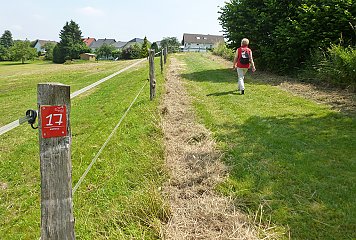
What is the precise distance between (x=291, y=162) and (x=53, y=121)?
3505mm

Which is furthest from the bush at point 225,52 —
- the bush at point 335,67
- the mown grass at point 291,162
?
the mown grass at point 291,162

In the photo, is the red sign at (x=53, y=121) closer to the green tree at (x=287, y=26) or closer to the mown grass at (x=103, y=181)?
the mown grass at (x=103, y=181)

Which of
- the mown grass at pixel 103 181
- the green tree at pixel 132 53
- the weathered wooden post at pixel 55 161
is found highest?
the green tree at pixel 132 53

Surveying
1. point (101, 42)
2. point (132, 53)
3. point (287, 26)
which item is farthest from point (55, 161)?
point (101, 42)

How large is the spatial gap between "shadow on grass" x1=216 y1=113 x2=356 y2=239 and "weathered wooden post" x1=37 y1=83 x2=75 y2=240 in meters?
2.01

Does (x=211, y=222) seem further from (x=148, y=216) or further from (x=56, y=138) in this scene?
(x=56, y=138)

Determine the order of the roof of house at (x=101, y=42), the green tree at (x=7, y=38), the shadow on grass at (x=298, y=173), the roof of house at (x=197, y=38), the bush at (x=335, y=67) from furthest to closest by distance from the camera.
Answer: the roof of house at (x=101, y=42) → the green tree at (x=7, y=38) → the roof of house at (x=197, y=38) → the bush at (x=335, y=67) → the shadow on grass at (x=298, y=173)

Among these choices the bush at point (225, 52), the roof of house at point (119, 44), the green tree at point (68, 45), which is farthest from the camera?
the roof of house at point (119, 44)

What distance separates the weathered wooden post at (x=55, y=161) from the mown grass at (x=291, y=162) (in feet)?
6.49

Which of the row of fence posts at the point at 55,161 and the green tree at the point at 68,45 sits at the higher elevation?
the green tree at the point at 68,45

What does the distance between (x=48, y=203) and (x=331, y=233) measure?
262 cm

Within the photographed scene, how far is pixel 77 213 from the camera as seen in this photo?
3.44 m

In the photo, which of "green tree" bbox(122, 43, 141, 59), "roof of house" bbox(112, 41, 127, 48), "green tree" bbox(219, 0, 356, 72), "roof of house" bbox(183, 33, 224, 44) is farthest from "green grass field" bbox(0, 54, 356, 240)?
"roof of house" bbox(112, 41, 127, 48)

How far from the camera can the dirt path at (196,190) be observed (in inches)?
116
